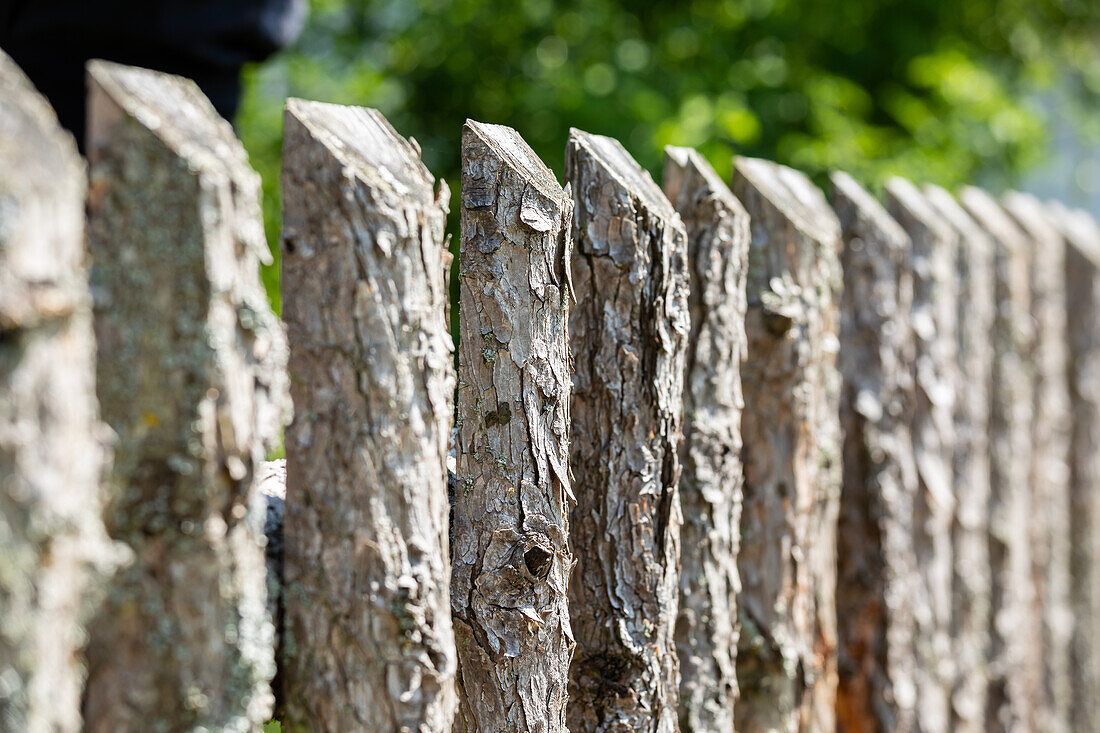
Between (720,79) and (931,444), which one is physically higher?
(720,79)

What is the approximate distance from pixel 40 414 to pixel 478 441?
60 cm

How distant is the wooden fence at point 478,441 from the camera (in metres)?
0.94

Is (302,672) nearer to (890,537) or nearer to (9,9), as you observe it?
(890,537)

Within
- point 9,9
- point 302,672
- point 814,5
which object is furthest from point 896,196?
point 814,5

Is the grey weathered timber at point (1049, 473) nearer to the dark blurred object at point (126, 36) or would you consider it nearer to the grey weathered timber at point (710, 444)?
the grey weathered timber at point (710, 444)

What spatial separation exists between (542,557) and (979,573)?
4.56 ft

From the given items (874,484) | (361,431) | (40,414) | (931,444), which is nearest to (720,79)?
(931,444)

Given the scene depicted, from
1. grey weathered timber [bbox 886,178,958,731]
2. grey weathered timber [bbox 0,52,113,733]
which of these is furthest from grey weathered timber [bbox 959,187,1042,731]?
grey weathered timber [bbox 0,52,113,733]

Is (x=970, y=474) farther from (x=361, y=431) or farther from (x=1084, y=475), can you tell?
(x=361, y=431)

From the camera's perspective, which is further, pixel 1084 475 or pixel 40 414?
pixel 1084 475

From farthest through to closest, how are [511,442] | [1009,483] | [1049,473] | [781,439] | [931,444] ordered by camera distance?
1. [1049,473]
2. [1009,483]
3. [931,444]
4. [781,439]
5. [511,442]

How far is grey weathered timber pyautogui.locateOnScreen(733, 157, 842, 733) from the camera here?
1721 mm

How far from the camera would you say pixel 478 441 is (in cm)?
133

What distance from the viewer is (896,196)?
2.17 meters
